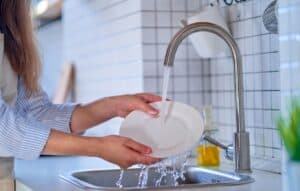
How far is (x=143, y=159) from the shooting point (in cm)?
127

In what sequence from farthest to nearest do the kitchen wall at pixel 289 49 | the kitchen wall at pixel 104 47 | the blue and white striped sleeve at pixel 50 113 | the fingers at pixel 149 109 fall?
the kitchen wall at pixel 104 47, the blue and white striped sleeve at pixel 50 113, the fingers at pixel 149 109, the kitchen wall at pixel 289 49

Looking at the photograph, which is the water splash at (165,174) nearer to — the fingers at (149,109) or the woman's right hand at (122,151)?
the fingers at (149,109)

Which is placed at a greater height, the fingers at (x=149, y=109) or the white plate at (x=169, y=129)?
the fingers at (x=149, y=109)

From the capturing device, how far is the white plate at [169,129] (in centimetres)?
144

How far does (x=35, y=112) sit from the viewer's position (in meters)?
1.71

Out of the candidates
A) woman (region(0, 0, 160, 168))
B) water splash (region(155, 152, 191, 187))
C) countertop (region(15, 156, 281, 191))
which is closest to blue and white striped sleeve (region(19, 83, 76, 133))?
woman (region(0, 0, 160, 168))

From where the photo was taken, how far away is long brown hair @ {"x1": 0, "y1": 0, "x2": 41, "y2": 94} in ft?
5.26

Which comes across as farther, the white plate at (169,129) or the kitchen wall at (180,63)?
the kitchen wall at (180,63)

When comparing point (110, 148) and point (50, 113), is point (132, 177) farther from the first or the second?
point (110, 148)

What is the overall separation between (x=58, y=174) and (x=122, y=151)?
430mm

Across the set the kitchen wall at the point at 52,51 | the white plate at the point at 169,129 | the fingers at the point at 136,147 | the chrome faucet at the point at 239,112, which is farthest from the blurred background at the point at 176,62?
the kitchen wall at the point at 52,51

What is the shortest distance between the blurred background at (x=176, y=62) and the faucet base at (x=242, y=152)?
91 mm

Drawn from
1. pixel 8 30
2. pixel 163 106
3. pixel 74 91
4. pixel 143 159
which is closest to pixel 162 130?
pixel 163 106

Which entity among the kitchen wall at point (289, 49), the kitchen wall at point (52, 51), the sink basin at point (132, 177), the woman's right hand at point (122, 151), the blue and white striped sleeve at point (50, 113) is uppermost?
the kitchen wall at point (52, 51)
